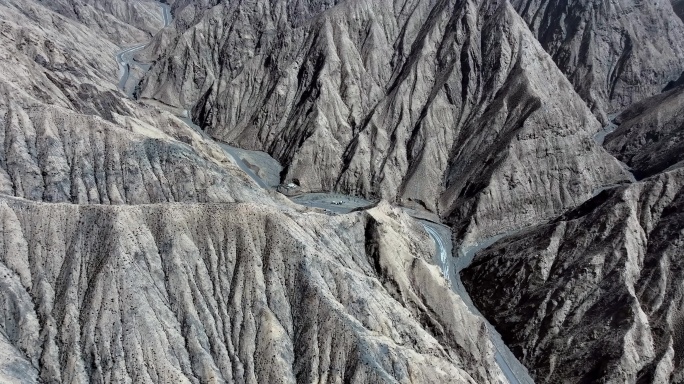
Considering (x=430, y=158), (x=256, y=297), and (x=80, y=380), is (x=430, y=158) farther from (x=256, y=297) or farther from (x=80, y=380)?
(x=80, y=380)

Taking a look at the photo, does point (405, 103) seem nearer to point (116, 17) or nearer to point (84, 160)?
point (84, 160)

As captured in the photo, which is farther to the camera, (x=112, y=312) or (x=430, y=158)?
(x=430, y=158)

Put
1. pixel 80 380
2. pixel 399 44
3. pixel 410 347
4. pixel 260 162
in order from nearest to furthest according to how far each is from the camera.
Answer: pixel 80 380 → pixel 410 347 → pixel 260 162 → pixel 399 44

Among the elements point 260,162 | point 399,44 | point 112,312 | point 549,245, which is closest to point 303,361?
point 112,312

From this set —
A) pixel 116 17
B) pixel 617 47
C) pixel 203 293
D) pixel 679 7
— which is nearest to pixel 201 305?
pixel 203 293

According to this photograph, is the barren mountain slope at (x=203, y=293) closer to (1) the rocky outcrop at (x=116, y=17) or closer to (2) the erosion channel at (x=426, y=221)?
(2) the erosion channel at (x=426, y=221)

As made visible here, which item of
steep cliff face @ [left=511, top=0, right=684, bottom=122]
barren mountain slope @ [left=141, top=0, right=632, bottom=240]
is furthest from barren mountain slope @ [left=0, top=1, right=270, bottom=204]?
steep cliff face @ [left=511, top=0, right=684, bottom=122]

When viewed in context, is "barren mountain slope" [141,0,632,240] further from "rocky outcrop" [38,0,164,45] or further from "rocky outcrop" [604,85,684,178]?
"rocky outcrop" [38,0,164,45]
